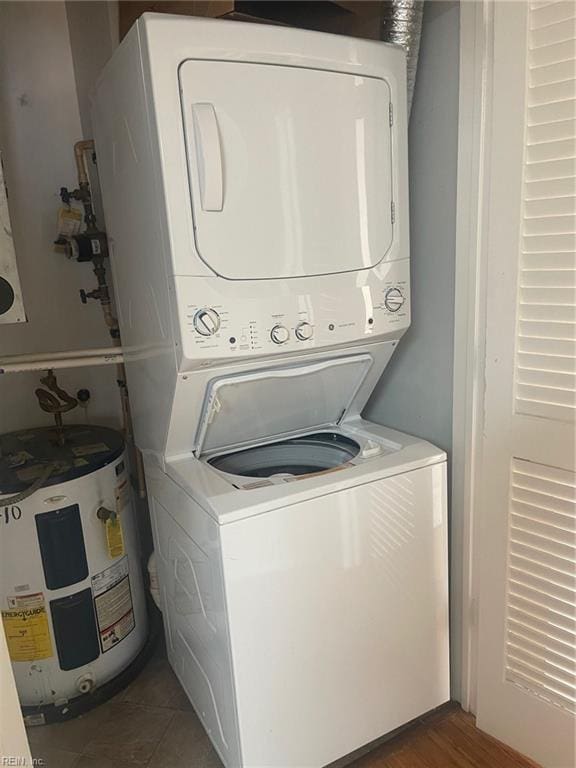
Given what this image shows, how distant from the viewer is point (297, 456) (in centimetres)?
180

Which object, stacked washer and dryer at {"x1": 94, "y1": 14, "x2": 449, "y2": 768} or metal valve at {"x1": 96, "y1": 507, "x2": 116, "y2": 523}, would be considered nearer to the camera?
stacked washer and dryer at {"x1": 94, "y1": 14, "x2": 449, "y2": 768}

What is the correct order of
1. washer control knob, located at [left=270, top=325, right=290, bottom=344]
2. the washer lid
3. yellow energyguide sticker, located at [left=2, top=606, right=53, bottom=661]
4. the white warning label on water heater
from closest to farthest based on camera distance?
washer control knob, located at [left=270, top=325, right=290, bottom=344] < the washer lid < yellow energyguide sticker, located at [left=2, top=606, right=53, bottom=661] < the white warning label on water heater

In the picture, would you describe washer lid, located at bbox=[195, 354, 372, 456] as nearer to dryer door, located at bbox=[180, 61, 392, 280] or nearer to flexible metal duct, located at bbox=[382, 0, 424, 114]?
dryer door, located at bbox=[180, 61, 392, 280]

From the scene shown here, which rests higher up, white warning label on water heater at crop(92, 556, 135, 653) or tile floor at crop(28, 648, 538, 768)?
white warning label on water heater at crop(92, 556, 135, 653)

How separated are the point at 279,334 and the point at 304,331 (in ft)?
0.23

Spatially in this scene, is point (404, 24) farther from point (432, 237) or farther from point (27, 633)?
point (27, 633)

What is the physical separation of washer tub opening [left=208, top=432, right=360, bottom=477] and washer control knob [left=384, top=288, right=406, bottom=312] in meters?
0.43

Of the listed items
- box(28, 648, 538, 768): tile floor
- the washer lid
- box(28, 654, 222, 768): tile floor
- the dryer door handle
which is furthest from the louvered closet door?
box(28, 654, 222, 768): tile floor

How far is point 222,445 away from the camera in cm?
165

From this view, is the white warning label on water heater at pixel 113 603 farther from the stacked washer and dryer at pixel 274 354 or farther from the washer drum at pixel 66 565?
the stacked washer and dryer at pixel 274 354

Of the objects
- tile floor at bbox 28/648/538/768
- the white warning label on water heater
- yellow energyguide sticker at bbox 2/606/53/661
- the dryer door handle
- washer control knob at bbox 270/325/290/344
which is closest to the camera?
the dryer door handle

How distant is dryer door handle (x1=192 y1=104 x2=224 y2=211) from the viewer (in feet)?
3.89

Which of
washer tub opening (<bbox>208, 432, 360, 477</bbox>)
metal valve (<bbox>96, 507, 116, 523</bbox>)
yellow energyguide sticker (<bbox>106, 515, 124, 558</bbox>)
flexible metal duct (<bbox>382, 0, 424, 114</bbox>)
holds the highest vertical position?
flexible metal duct (<bbox>382, 0, 424, 114</bbox>)

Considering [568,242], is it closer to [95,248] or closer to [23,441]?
[95,248]
